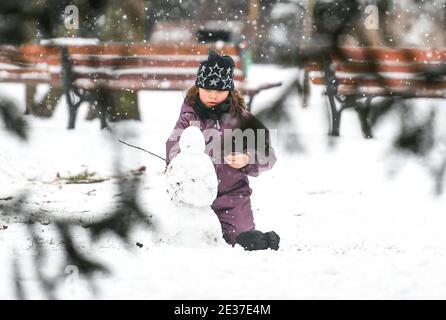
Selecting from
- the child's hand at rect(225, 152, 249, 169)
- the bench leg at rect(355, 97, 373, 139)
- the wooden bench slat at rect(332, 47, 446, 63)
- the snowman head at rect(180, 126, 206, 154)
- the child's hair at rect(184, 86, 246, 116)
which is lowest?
the child's hand at rect(225, 152, 249, 169)

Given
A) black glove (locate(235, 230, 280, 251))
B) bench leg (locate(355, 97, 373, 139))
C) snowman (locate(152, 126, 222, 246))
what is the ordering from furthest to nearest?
black glove (locate(235, 230, 280, 251))
snowman (locate(152, 126, 222, 246))
bench leg (locate(355, 97, 373, 139))

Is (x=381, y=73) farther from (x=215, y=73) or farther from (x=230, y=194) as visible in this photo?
(x=230, y=194)

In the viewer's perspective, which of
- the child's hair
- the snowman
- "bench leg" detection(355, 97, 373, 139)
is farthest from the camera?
the child's hair

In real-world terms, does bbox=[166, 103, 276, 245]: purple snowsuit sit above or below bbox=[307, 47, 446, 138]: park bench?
below

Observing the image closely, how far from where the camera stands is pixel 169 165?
4695mm

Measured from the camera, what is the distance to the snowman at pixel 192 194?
458cm

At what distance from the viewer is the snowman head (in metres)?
4.60

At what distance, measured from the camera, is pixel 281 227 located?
20.9 ft

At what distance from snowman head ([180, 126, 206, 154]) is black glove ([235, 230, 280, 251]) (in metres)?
0.70

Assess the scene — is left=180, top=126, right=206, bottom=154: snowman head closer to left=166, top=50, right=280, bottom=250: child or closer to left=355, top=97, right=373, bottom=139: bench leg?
left=166, top=50, right=280, bottom=250: child

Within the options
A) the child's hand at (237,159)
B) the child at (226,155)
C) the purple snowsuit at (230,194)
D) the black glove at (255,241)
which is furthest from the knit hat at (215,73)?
the black glove at (255,241)

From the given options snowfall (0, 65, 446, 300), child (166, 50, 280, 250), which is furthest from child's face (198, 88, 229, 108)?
snowfall (0, 65, 446, 300)

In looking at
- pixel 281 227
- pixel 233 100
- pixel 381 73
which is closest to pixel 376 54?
pixel 381 73

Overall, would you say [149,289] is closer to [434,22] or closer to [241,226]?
[241,226]
